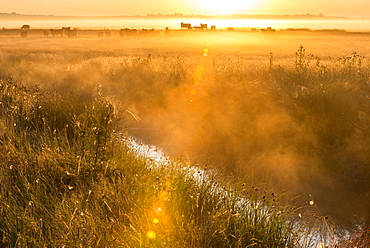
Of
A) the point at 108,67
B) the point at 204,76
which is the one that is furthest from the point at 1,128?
the point at 108,67

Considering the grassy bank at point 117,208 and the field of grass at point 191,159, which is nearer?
the grassy bank at point 117,208

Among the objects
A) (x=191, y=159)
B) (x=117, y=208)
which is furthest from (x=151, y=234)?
(x=191, y=159)

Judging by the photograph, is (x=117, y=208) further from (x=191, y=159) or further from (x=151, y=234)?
(x=191, y=159)

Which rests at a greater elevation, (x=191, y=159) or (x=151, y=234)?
(x=151, y=234)

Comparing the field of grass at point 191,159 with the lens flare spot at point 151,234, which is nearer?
the lens flare spot at point 151,234

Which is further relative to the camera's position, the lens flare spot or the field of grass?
the field of grass

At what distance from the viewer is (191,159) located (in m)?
7.81

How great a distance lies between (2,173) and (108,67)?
420 inches

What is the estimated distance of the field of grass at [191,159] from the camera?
4.30 m

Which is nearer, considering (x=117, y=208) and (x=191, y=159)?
(x=117, y=208)

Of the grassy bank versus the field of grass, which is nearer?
the grassy bank

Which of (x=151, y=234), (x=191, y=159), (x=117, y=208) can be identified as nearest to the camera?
(x=151, y=234)

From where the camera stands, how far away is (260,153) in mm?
7914

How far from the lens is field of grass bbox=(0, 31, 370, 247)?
430cm
